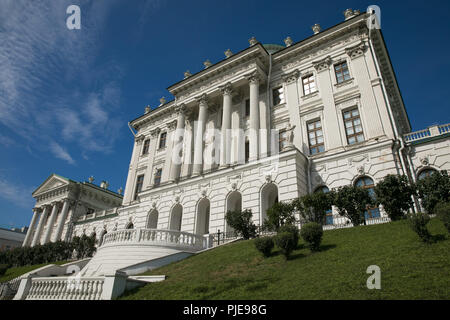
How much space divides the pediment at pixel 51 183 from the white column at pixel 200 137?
1215 inches

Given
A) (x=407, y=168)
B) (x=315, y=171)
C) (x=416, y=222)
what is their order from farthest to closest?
(x=315, y=171), (x=407, y=168), (x=416, y=222)

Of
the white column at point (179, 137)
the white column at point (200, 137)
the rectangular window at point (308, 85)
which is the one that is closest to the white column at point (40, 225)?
the white column at point (179, 137)

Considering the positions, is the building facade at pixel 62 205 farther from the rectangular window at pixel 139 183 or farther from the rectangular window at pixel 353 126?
the rectangular window at pixel 353 126

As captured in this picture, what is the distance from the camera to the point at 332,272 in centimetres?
A: 898

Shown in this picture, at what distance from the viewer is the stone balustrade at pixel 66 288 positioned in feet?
35.7

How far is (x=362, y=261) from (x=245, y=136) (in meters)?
22.2

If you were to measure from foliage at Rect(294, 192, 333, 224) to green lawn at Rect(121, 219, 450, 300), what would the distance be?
3.37 m

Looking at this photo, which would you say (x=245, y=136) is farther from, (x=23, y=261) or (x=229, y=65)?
(x=23, y=261)

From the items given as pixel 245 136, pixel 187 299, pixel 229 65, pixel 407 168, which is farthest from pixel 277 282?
pixel 229 65

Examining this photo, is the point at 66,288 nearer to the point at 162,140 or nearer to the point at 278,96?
the point at 278,96

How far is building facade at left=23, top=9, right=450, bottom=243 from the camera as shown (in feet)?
72.7

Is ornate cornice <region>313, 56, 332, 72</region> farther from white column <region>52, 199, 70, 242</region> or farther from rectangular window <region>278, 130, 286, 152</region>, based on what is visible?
white column <region>52, 199, 70, 242</region>

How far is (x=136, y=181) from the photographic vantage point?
40469 millimetres

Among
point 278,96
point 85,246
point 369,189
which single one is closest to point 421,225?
point 369,189
